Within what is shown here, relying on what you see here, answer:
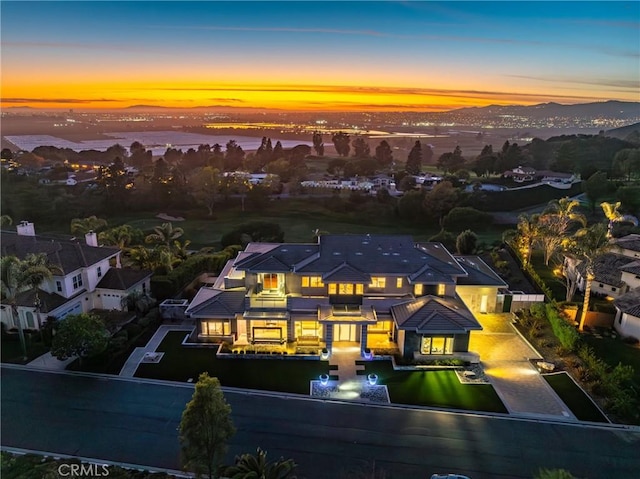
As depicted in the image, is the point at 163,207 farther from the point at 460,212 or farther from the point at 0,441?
the point at 0,441

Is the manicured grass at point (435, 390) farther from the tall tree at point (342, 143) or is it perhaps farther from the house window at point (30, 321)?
the tall tree at point (342, 143)

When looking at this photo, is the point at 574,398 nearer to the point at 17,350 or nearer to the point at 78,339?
the point at 78,339

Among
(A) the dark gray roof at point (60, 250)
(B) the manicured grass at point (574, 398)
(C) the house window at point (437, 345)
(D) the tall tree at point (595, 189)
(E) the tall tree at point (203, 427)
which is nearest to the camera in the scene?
(E) the tall tree at point (203, 427)

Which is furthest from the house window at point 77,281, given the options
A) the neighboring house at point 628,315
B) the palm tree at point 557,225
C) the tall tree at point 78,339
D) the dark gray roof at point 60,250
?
the palm tree at point 557,225

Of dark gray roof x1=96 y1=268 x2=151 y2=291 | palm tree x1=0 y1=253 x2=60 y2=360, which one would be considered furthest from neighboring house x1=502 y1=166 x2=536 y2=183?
palm tree x1=0 y1=253 x2=60 y2=360

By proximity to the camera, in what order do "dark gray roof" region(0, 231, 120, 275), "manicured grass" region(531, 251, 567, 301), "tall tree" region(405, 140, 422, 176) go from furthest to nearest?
"tall tree" region(405, 140, 422, 176)
"manicured grass" region(531, 251, 567, 301)
"dark gray roof" region(0, 231, 120, 275)

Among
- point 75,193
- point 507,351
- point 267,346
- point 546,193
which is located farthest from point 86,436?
point 546,193

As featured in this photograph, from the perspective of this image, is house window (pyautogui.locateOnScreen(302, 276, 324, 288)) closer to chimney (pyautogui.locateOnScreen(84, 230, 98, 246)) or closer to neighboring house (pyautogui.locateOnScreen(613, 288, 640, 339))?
chimney (pyautogui.locateOnScreen(84, 230, 98, 246))
